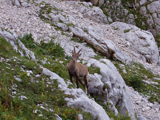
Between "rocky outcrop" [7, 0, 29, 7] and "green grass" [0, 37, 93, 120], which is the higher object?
"green grass" [0, 37, 93, 120]

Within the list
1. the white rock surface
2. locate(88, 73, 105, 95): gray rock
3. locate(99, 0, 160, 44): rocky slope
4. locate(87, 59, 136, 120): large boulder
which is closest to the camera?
locate(88, 73, 105, 95): gray rock

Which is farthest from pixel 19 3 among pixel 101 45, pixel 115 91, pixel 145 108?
pixel 145 108

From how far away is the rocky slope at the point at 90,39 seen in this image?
9555 millimetres

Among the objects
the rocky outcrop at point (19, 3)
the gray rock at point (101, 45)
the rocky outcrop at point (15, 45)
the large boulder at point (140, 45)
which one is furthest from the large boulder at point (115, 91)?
the rocky outcrop at point (19, 3)

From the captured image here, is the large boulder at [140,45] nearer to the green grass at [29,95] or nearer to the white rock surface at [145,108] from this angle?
the white rock surface at [145,108]

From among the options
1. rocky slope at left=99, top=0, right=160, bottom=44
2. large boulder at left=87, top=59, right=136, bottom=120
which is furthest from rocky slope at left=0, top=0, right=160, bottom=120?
rocky slope at left=99, top=0, right=160, bottom=44

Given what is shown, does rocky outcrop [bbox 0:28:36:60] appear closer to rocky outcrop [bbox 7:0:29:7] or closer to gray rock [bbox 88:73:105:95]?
gray rock [bbox 88:73:105:95]

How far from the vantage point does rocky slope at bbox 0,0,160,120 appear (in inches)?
376

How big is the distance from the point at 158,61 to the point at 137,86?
10233 mm

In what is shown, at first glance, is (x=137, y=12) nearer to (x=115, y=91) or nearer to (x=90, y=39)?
(x=90, y=39)

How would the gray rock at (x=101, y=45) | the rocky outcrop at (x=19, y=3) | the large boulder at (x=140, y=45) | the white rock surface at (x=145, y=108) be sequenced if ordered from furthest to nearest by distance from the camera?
the large boulder at (x=140, y=45)
the rocky outcrop at (x=19, y=3)
the gray rock at (x=101, y=45)
the white rock surface at (x=145, y=108)

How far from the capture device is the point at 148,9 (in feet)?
107

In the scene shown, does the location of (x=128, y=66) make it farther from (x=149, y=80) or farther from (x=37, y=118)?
(x=37, y=118)

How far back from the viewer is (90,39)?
59.0ft
